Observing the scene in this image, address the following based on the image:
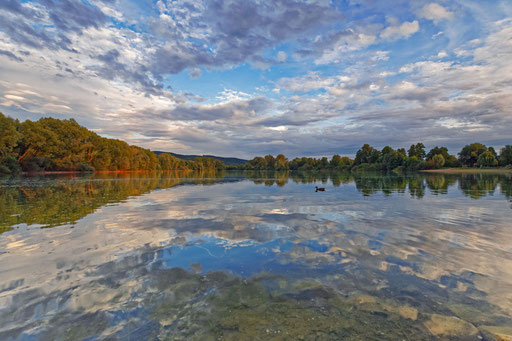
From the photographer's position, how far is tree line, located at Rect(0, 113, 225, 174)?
64.5 m

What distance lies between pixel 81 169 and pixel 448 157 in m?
180

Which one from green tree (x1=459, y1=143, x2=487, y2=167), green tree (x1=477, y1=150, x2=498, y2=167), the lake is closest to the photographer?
the lake

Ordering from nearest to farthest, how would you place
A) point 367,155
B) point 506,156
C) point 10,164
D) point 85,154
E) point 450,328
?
point 450,328
point 10,164
point 85,154
point 506,156
point 367,155

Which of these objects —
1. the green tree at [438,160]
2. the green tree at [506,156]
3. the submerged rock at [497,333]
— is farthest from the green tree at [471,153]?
the submerged rock at [497,333]

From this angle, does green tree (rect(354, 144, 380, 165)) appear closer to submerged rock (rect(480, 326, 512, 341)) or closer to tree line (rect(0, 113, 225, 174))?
tree line (rect(0, 113, 225, 174))

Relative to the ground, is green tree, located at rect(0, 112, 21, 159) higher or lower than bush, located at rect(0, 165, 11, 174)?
higher

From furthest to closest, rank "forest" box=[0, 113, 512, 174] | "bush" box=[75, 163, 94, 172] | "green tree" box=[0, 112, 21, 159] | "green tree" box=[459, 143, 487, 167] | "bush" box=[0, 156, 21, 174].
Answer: "green tree" box=[459, 143, 487, 167] → "bush" box=[75, 163, 94, 172] → "forest" box=[0, 113, 512, 174] → "bush" box=[0, 156, 21, 174] → "green tree" box=[0, 112, 21, 159]

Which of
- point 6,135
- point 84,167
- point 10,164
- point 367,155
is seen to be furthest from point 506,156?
point 10,164

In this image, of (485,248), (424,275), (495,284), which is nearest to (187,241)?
(424,275)

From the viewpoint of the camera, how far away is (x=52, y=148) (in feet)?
280

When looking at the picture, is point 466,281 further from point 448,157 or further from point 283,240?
point 448,157

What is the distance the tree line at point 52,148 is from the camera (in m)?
64.5

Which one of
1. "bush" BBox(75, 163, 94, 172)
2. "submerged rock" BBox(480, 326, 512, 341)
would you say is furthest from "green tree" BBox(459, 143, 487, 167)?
"bush" BBox(75, 163, 94, 172)

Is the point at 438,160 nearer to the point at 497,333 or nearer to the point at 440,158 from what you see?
the point at 440,158
